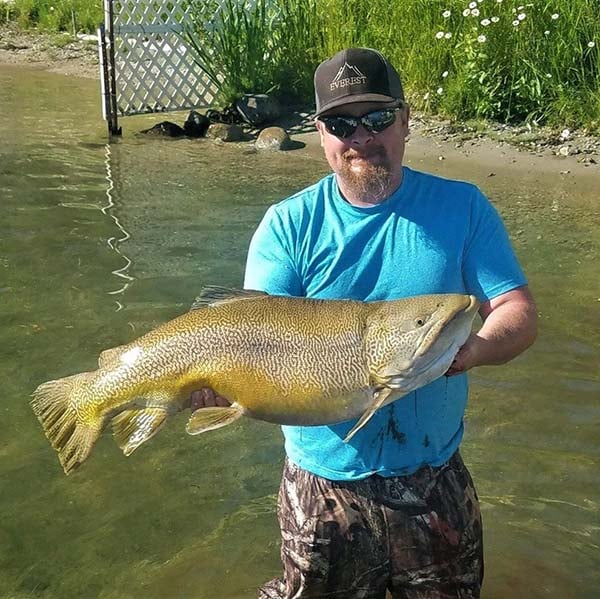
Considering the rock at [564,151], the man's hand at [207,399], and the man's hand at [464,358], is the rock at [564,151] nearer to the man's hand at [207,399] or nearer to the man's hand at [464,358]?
the man's hand at [464,358]

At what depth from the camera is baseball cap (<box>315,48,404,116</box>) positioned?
116 inches

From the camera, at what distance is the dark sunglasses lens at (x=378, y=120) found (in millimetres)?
2941

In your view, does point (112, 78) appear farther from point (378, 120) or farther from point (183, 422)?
point (378, 120)

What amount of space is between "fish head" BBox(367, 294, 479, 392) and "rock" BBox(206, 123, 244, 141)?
9891 millimetres

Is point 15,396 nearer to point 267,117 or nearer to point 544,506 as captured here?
point 544,506

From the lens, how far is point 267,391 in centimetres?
278

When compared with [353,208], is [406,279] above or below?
below

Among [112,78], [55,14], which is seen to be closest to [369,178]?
[112,78]

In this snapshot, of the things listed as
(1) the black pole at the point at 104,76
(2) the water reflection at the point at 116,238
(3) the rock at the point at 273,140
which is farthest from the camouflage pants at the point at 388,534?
(1) the black pole at the point at 104,76

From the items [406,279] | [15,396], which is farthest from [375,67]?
[15,396]

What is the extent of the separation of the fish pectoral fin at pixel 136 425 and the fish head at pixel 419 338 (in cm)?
67

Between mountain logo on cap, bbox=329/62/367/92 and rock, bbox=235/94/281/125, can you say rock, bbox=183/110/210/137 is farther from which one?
mountain logo on cap, bbox=329/62/367/92

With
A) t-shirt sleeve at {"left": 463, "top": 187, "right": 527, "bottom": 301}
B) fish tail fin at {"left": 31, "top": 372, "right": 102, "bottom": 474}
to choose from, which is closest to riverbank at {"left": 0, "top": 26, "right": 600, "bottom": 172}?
t-shirt sleeve at {"left": 463, "top": 187, "right": 527, "bottom": 301}

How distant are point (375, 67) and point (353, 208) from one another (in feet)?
1.41
